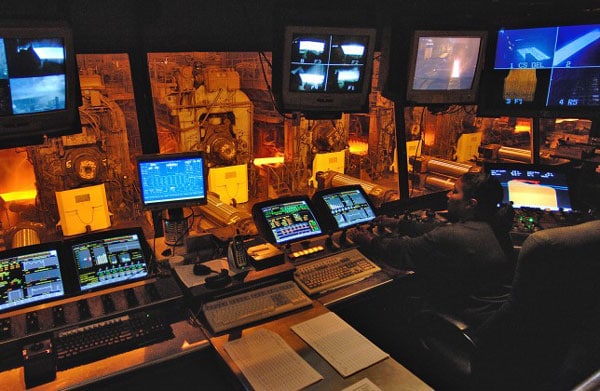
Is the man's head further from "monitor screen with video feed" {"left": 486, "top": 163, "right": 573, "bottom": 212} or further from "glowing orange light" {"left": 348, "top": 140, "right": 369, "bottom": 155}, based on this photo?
"glowing orange light" {"left": 348, "top": 140, "right": 369, "bottom": 155}

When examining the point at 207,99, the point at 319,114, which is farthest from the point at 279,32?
the point at 207,99

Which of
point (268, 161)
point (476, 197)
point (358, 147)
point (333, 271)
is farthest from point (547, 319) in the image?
point (358, 147)

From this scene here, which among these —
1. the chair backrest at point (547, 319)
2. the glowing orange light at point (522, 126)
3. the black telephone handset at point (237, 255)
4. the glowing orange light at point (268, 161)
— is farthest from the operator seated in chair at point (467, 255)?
the glowing orange light at point (522, 126)

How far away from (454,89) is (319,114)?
1.17m

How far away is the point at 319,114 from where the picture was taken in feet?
11.1

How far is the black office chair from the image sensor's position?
72.1 inches

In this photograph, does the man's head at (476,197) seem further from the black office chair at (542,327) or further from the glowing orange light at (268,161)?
the glowing orange light at (268,161)

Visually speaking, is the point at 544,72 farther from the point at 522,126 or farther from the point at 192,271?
the point at 522,126

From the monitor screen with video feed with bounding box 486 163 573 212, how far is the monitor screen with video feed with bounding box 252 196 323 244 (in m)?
1.74

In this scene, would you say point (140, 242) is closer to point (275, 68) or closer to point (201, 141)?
point (275, 68)

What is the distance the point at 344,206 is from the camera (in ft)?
10.6

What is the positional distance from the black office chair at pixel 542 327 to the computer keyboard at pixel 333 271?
64 centimetres

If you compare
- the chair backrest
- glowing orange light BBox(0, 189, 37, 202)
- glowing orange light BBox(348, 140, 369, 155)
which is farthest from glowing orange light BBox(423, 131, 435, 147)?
glowing orange light BBox(0, 189, 37, 202)

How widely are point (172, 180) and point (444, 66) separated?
2.28 metres
